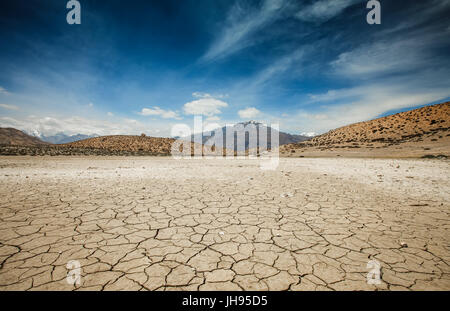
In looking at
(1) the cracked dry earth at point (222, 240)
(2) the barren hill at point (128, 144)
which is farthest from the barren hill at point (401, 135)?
(2) the barren hill at point (128, 144)

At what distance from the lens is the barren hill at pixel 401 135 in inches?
673

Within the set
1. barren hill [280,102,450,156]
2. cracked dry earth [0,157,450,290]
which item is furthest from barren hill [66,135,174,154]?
cracked dry earth [0,157,450,290]

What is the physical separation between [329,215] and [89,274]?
12.7 ft

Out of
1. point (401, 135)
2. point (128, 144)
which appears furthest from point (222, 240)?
point (128, 144)

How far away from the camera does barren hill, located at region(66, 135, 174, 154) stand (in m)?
27.6

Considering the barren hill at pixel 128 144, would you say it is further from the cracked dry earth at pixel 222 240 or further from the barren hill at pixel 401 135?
the cracked dry earth at pixel 222 240

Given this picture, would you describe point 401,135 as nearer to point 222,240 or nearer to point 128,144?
point 222,240

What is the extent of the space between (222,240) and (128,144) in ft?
99.1

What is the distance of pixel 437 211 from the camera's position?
382 cm

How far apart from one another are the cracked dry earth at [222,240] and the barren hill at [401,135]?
1646 cm

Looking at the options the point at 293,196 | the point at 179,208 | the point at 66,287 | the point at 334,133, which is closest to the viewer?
the point at 66,287

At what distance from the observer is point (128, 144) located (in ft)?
95.1

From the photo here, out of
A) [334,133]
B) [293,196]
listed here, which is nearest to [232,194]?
[293,196]

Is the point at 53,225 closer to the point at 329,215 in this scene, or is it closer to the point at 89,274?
the point at 89,274
